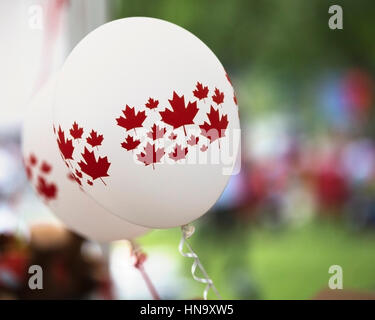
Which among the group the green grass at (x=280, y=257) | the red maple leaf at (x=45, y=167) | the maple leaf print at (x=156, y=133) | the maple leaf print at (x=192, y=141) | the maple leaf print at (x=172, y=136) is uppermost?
the maple leaf print at (x=156, y=133)

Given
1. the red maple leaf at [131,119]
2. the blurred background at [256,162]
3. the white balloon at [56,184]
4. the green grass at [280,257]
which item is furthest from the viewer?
the green grass at [280,257]

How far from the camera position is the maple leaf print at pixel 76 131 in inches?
29.0

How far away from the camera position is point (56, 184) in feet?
3.12

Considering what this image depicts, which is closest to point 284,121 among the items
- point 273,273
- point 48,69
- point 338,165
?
point 338,165

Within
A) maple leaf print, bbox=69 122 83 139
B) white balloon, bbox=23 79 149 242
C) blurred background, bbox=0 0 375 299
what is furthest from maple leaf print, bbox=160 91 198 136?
blurred background, bbox=0 0 375 299

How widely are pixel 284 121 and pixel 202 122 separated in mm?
1568

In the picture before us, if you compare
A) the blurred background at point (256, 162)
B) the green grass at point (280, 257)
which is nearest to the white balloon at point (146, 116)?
the blurred background at point (256, 162)

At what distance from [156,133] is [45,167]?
1.01 ft

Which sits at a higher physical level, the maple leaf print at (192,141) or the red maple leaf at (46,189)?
the maple leaf print at (192,141)

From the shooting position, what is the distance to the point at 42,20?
3.98 feet

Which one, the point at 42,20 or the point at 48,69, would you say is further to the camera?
the point at 48,69

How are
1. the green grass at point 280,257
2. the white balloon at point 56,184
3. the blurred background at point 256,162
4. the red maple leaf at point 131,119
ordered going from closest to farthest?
the red maple leaf at point 131,119, the white balloon at point 56,184, the blurred background at point 256,162, the green grass at point 280,257

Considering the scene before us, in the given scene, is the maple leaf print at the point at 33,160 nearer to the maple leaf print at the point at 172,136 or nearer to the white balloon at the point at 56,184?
A: the white balloon at the point at 56,184

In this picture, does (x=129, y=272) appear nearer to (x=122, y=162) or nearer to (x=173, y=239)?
(x=173, y=239)
